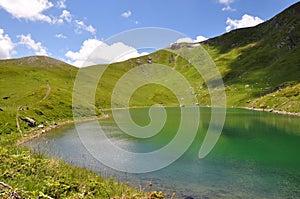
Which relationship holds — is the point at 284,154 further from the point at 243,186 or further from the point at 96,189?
the point at 96,189

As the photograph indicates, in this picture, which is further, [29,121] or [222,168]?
[29,121]

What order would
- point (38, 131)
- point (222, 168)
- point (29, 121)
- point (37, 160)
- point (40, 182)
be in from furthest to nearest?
point (29, 121) < point (38, 131) < point (222, 168) < point (37, 160) < point (40, 182)

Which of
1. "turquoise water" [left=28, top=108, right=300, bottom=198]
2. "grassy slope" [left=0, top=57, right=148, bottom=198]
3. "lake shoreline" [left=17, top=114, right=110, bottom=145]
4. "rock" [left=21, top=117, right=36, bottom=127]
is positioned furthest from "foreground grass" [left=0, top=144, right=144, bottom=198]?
"rock" [left=21, top=117, right=36, bottom=127]

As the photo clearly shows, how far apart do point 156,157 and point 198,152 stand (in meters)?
7.12

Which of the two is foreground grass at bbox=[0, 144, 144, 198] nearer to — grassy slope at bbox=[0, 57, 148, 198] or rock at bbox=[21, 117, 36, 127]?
grassy slope at bbox=[0, 57, 148, 198]

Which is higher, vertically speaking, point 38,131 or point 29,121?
point 29,121

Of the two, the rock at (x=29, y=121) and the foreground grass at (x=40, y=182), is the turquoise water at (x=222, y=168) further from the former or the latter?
the rock at (x=29, y=121)

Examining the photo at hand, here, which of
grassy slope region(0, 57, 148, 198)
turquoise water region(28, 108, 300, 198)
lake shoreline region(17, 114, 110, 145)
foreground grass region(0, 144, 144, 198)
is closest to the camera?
foreground grass region(0, 144, 144, 198)

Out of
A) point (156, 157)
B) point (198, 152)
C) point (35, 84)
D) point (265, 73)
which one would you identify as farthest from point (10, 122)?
point (265, 73)

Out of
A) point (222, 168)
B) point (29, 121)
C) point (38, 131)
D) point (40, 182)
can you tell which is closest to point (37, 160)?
point (40, 182)

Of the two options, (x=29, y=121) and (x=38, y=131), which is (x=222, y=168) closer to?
(x=38, y=131)

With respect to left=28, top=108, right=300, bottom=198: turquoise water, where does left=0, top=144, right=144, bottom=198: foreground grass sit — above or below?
above

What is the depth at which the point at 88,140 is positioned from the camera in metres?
51.8

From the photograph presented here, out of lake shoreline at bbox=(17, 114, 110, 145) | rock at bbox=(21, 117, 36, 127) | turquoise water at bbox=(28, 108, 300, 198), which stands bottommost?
turquoise water at bbox=(28, 108, 300, 198)
